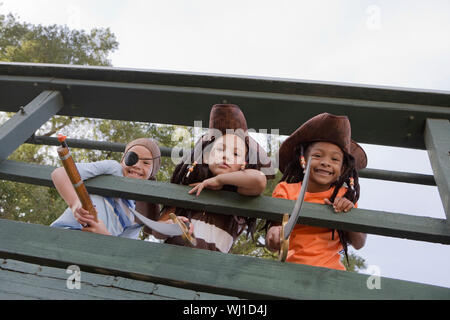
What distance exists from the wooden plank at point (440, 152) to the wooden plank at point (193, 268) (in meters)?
0.56

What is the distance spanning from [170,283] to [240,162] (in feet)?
3.24

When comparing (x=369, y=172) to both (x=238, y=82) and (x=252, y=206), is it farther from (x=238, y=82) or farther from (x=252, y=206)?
(x=252, y=206)

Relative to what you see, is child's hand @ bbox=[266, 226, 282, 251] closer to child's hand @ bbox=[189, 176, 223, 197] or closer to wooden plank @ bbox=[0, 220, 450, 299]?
child's hand @ bbox=[189, 176, 223, 197]

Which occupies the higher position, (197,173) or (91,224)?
(197,173)

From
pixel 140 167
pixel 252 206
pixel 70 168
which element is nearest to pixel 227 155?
pixel 252 206

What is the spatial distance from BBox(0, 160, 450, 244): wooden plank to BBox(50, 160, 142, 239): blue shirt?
2.6 inches

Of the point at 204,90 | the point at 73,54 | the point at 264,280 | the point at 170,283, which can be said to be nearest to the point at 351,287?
the point at 264,280

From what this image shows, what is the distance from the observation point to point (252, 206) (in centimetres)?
190

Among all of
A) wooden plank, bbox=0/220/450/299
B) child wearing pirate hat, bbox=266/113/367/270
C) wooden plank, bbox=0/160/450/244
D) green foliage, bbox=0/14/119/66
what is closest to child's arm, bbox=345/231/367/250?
child wearing pirate hat, bbox=266/113/367/270

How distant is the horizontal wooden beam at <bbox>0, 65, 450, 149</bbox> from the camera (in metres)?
2.43

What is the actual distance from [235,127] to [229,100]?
236mm

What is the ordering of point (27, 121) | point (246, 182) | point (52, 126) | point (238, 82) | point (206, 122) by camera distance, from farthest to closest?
point (52, 126) → point (206, 122) → point (238, 82) → point (27, 121) → point (246, 182)

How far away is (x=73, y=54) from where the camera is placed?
8.35 metres

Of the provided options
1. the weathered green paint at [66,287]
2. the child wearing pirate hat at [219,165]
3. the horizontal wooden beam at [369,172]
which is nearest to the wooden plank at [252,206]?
the child wearing pirate hat at [219,165]
